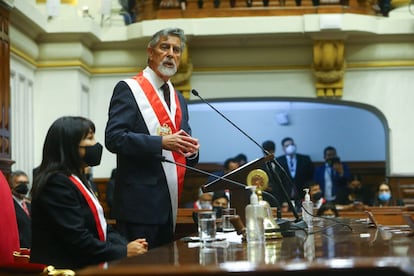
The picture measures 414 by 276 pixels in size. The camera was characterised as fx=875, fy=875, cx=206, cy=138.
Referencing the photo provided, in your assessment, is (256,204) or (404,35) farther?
(404,35)

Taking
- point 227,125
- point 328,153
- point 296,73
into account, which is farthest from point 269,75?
point 227,125

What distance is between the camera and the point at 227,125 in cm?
1405

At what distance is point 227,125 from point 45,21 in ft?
16.8

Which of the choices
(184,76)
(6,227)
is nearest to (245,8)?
(184,76)

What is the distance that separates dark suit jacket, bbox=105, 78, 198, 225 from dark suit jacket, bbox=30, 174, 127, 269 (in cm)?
62

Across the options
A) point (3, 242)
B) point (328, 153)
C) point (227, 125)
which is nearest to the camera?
point (3, 242)

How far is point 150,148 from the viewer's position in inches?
150

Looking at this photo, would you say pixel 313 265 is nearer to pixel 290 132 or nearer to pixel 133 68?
pixel 133 68

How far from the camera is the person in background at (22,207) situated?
6513 mm

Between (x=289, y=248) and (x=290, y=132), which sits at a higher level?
(x=290, y=132)

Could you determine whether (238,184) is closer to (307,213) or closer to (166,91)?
(307,213)

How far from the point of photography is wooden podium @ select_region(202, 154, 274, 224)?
3732 mm

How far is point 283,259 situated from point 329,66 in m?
8.03

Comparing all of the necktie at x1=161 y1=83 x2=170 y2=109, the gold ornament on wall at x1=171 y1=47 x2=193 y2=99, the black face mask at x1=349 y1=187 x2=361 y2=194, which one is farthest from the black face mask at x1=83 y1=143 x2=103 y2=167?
the black face mask at x1=349 y1=187 x2=361 y2=194
